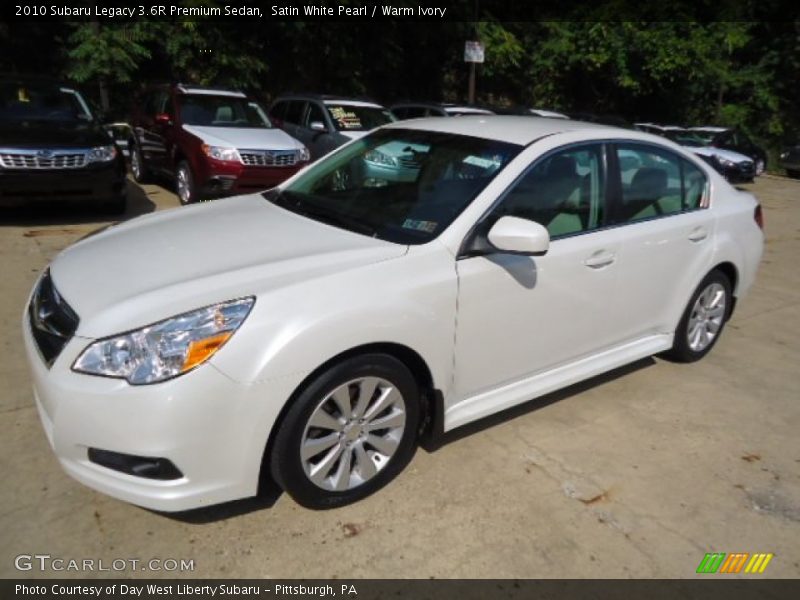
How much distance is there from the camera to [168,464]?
2.20 meters

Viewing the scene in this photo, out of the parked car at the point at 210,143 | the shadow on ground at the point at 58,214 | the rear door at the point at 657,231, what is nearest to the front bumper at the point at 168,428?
the rear door at the point at 657,231

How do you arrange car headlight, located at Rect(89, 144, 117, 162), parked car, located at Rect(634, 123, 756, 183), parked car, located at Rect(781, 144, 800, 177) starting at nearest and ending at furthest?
car headlight, located at Rect(89, 144, 117, 162), parked car, located at Rect(634, 123, 756, 183), parked car, located at Rect(781, 144, 800, 177)

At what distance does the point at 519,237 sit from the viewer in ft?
8.62

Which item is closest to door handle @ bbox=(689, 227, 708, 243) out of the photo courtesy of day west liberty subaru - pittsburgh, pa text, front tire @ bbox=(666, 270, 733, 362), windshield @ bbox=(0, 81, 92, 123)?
front tire @ bbox=(666, 270, 733, 362)

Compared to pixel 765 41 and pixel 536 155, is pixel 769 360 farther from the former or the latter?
pixel 765 41

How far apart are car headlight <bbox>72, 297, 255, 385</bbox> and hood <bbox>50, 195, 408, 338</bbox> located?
0.04m

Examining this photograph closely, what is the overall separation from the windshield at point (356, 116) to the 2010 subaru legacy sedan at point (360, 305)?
20.6 ft

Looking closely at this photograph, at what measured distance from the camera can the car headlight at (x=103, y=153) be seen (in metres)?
6.87

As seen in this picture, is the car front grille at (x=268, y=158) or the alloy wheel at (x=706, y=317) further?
the car front grille at (x=268, y=158)

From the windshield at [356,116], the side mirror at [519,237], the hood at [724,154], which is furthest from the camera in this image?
the hood at [724,154]

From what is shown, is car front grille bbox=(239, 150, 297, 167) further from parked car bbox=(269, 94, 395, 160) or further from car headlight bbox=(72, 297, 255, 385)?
car headlight bbox=(72, 297, 255, 385)

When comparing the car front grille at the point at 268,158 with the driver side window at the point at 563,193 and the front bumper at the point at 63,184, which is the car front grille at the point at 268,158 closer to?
the front bumper at the point at 63,184

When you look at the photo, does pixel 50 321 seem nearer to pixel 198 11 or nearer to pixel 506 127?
pixel 506 127

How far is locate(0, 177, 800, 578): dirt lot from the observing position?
2408 millimetres
